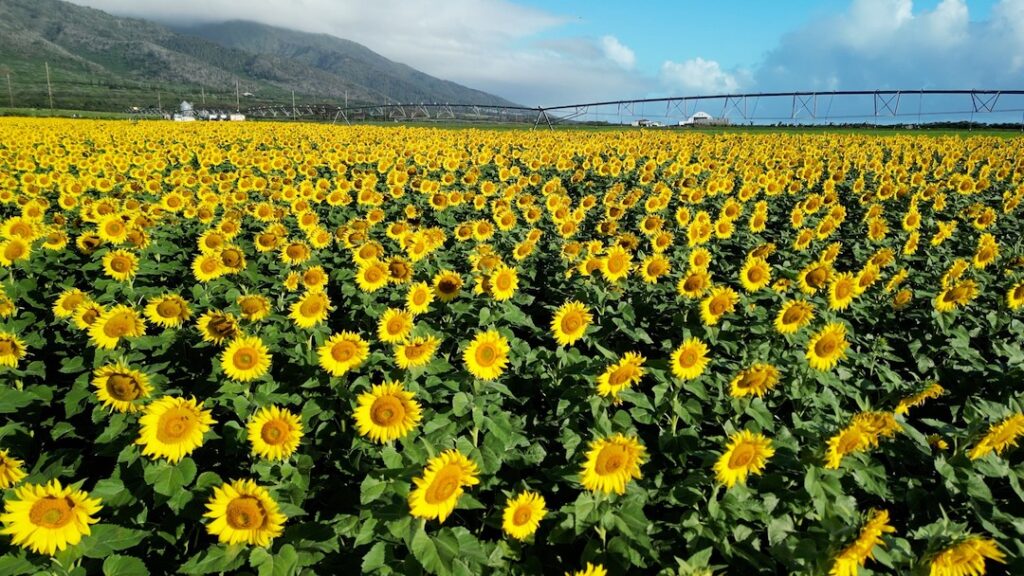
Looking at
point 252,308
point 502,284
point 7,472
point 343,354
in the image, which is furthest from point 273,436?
point 502,284

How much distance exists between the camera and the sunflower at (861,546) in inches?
84.1

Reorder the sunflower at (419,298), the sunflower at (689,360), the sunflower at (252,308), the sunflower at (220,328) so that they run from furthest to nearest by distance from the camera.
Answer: the sunflower at (419,298) → the sunflower at (252,308) → the sunflower at (220,328) → the sunflower at (689,360)

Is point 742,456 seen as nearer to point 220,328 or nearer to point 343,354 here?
point 343,354

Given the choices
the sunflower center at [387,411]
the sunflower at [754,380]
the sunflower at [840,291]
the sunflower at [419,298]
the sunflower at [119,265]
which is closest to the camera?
the sunflower center at [387,411]

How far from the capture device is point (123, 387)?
126 inches

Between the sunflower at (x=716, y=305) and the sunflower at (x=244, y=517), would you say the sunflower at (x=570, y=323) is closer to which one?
the sunflower at (x=716, y=305)

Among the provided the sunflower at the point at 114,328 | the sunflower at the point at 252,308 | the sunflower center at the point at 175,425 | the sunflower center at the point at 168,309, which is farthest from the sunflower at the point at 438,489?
the sunflower center at the point at 168,309

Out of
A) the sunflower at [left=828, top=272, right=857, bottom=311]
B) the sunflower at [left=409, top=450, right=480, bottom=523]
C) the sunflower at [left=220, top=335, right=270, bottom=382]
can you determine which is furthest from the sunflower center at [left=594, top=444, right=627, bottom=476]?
the sunflower at [left=828, top=272, right=857, bottom=311]

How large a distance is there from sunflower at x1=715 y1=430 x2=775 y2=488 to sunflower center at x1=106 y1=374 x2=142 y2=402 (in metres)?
3.36

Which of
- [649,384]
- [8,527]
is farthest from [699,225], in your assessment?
[8,527]

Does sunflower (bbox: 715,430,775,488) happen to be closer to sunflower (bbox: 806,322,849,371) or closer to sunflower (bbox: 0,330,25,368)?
sunflower (bbox: 806,322,849,371)

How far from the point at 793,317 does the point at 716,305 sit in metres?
0.58

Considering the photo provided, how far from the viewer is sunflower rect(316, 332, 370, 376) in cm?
378

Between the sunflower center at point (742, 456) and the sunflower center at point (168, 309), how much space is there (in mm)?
4305
